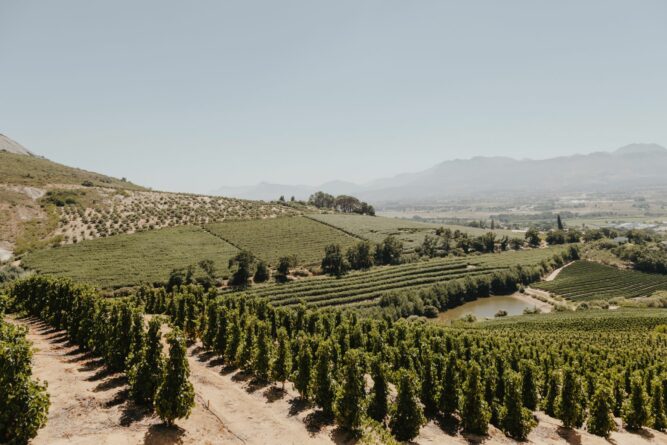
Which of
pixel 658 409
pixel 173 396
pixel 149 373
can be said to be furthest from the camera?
pixel 658 409

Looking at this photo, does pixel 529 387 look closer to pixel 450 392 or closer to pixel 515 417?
pixel 515 417

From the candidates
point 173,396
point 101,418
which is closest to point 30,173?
point 101,418

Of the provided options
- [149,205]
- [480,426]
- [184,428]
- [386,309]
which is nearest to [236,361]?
[184,428]

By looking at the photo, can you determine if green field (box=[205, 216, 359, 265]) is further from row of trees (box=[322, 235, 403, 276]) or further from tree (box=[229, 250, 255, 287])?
tree (box=[229, 250, 255, 287])

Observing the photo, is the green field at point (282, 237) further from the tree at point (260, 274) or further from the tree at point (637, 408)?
the tree at point (637, 408)

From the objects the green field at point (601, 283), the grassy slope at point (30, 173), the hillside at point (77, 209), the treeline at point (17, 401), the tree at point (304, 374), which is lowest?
the green field at point (601, 283)

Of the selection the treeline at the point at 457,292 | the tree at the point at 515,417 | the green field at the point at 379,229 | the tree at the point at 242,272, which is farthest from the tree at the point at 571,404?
the green field at the point at 379,229
